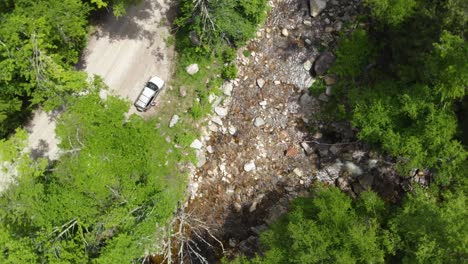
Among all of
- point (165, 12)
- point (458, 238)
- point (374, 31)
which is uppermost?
point (374, 31)

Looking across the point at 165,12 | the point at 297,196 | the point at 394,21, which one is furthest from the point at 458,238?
the point at 165,12

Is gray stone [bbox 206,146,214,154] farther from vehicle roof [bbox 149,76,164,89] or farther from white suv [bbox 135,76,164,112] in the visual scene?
vehicle roof [bbox 149,76,164,89]

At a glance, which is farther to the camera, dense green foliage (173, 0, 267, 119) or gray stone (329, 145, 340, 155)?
gray stone (329, 145, 340, 155)

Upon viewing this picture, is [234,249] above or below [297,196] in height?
below

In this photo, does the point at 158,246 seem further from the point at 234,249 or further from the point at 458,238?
the point at 458,238

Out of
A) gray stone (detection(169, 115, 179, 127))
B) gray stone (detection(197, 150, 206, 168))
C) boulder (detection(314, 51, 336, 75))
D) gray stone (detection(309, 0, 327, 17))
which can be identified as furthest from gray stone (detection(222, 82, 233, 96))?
gray stone (detection(309, 0, 327, 17))
